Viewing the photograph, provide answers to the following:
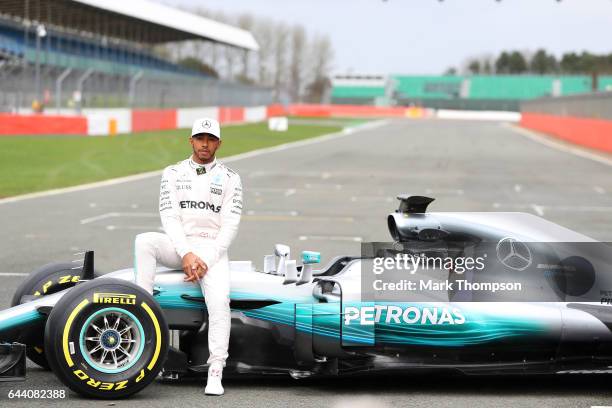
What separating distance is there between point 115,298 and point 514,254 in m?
2.34

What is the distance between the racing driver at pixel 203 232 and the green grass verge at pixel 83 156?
46.8 ft

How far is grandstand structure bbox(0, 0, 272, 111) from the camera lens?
4750cm

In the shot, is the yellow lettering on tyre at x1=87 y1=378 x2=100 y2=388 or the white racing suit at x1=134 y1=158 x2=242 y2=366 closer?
the yellow lettering on tyre at x1=87 y1=378 x2=100 y2=388

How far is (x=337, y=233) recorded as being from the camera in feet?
48.2

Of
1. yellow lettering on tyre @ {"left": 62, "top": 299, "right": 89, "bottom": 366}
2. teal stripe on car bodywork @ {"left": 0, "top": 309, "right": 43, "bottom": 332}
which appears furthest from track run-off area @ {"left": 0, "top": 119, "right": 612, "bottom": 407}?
teal stripe on car bodywork @ {"left": 0, "top": 309, "right": 43, "bottom": 332}

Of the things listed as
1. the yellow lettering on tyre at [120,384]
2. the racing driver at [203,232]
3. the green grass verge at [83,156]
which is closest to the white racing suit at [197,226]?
the racing driver at [203,232]

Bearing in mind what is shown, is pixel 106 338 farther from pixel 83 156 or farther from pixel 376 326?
pixel 83 156

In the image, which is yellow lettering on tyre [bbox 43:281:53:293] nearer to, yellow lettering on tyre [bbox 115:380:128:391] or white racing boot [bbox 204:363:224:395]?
yellow lettering on tyre [bbox 115:380:128:391]

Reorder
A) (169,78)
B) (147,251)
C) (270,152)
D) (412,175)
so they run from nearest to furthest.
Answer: (147,251) < (412,175) < (270,152) < (169,78)

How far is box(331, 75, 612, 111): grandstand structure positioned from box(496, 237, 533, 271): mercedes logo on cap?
14842 cm

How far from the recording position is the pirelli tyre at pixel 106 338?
17.9 feet

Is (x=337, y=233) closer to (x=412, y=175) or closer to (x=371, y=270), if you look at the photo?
(x=371, y=270)

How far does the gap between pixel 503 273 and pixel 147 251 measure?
2092 mm

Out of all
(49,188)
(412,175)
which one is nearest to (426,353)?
(49,188)
